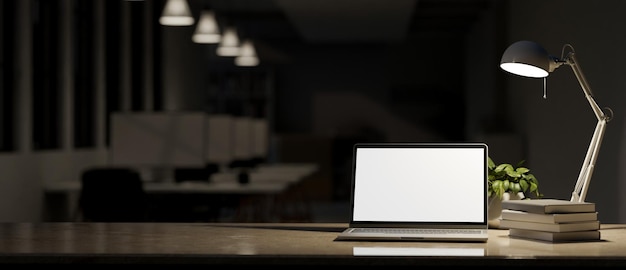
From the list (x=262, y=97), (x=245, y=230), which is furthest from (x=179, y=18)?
(x=262, y=97)

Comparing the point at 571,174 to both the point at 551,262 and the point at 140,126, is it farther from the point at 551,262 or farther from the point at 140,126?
the point at 551,262

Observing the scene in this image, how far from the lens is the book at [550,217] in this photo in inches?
118

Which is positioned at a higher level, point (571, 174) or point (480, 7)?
point (480, 7)

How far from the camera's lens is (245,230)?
3.34m

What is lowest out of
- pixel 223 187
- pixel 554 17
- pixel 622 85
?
pixel 223 187

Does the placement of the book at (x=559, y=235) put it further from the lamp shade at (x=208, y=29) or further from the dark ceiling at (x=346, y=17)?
the dark ceiling at (x=346, y=17)

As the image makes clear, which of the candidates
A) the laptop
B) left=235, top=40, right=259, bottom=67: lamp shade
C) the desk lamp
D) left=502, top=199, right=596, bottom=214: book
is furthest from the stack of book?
left=235, top=40, right=259, bottom=67: lamp shade

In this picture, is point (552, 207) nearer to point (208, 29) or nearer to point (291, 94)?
point (208, 29)

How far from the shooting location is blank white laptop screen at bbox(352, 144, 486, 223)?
3158 millimetres

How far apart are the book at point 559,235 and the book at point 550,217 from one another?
37mm

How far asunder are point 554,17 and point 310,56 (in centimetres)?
1224

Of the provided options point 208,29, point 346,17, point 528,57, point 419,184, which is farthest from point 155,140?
point 346,17

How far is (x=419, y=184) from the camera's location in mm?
3201

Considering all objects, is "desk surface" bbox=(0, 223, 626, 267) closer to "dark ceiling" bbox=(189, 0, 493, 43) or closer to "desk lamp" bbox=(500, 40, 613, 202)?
"desk lamp" bbox=(500, 40, 613, 202)
